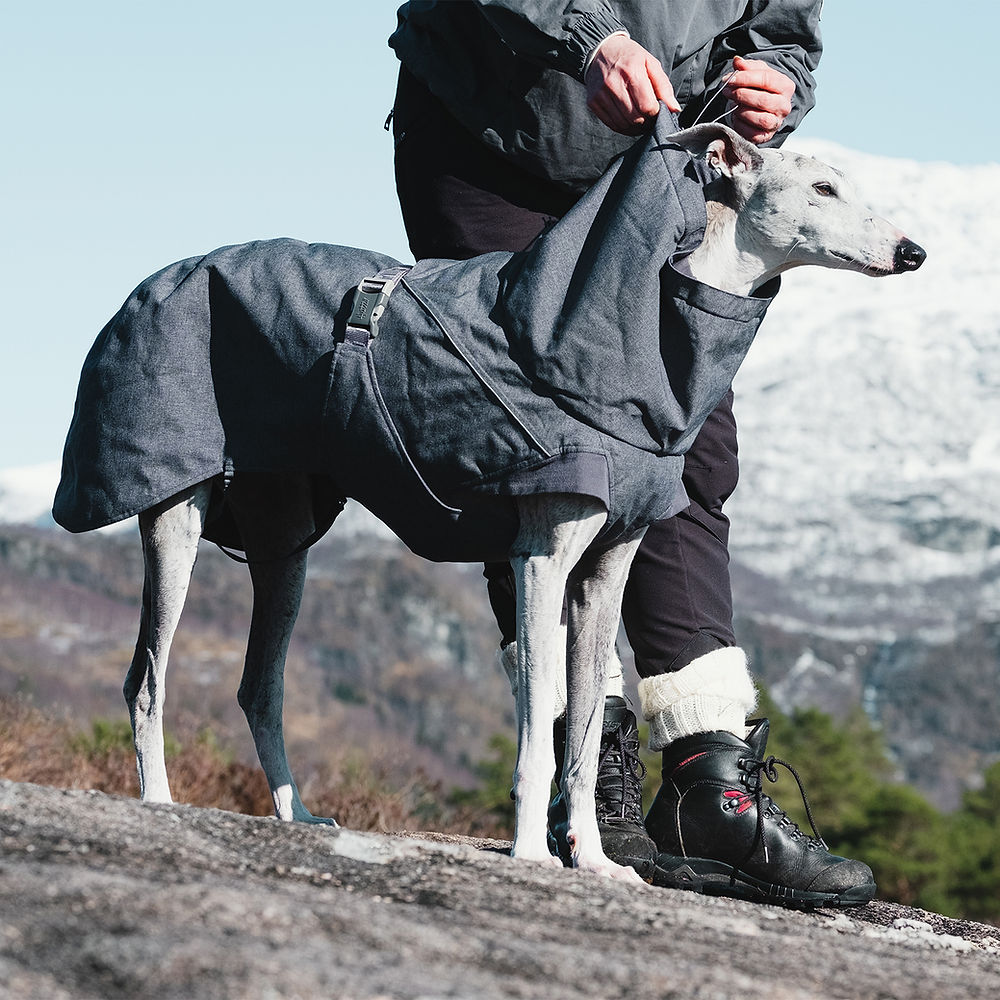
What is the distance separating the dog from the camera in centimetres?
374

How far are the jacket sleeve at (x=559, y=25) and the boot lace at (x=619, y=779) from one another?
2159mm

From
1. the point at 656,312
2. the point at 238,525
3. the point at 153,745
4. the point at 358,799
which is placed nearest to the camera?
the point at 656,312

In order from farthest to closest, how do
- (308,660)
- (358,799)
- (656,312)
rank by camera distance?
1. (308,660)
2. (358,799)
3. (656,312)

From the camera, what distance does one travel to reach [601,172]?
4512 millimetres

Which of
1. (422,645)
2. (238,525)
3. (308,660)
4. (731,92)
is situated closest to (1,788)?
(238,525)

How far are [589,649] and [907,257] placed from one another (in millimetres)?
1508

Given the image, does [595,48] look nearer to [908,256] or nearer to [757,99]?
[757,99]

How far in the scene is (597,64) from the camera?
3943 millimetres

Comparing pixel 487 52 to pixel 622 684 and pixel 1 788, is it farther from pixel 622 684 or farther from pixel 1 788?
pixel 1 788

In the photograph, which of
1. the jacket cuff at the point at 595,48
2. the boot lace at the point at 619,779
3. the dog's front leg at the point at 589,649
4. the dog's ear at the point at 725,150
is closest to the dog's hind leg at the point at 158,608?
the dog's front leg at the point at 589,649

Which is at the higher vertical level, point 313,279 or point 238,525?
point 313,279

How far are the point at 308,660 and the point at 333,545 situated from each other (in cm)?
4004

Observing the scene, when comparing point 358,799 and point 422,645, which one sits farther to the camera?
point 422,645

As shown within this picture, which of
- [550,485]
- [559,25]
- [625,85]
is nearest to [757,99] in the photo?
[625,85]
